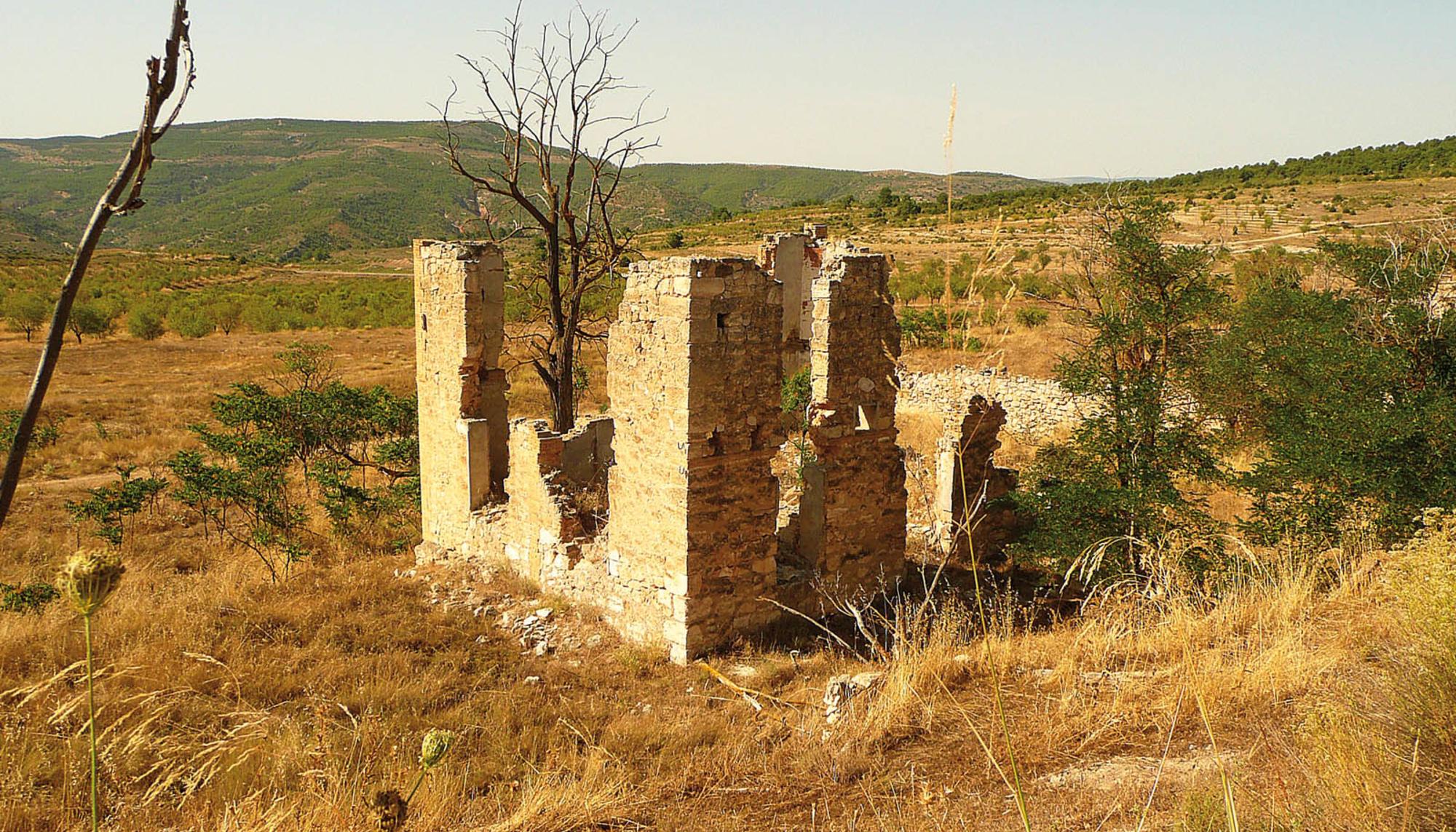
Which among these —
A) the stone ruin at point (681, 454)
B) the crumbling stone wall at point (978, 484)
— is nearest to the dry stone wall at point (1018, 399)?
the crumbling stone wall at point (978, 484)

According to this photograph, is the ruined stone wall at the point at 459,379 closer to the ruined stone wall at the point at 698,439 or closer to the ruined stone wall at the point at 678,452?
the ruined stone wall at the point at 678,452

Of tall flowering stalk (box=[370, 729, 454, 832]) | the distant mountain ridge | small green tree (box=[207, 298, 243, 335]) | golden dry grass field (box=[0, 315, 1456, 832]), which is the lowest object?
golden dry grass field (box=[0, 315, 1456, 832])

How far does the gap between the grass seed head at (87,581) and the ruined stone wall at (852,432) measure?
20.9 feet

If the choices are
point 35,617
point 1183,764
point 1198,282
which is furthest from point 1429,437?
point 35,617

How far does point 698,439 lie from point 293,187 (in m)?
112

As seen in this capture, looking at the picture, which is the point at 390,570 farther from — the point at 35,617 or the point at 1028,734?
the point at 1028,734

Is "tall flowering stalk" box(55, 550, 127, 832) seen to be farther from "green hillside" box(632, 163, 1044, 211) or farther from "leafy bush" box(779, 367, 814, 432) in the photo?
"green hillside" box(632, 163, 1044, 211)

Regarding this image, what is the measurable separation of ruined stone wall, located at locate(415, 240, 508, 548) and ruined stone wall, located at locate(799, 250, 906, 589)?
11.9 ft

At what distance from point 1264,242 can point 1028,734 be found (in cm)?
3419

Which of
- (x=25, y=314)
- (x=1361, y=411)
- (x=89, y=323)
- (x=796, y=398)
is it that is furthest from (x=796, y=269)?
(x=25, y=314)

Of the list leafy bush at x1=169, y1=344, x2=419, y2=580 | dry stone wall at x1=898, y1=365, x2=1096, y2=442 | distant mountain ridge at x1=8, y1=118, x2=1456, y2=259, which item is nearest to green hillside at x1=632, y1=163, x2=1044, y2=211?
distant mountain ridge at x1=8, y1=118, x2=1456, y2=259

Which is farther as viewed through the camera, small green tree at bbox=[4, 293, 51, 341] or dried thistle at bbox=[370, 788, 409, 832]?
small green tree at bbox=[4, 293, 51, 341]

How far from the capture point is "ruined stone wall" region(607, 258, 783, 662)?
7.04 metres

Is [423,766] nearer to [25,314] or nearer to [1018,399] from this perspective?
[1018,399]
